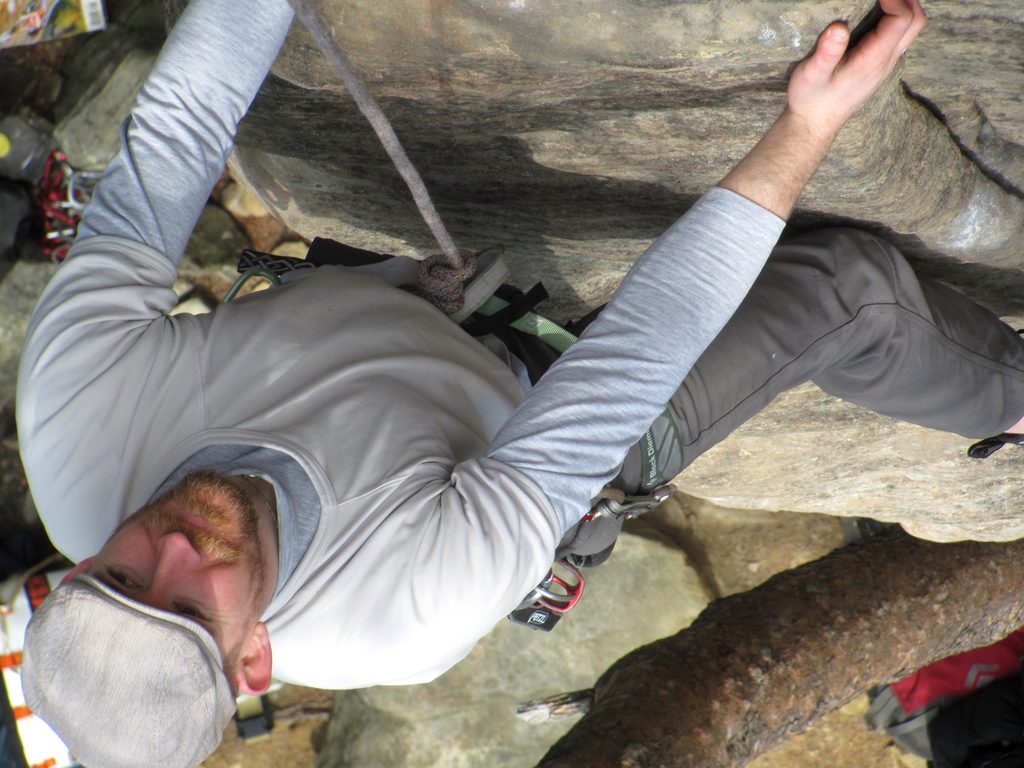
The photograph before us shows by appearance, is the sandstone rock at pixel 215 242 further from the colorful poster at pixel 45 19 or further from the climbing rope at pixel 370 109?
the climbing rope at pixel 370 109

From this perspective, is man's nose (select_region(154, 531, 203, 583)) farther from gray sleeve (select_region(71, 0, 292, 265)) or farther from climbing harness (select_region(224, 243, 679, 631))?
climbing harness (select_region(224, 243, 679, 631))

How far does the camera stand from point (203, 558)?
108cm

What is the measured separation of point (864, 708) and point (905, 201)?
3367 mm

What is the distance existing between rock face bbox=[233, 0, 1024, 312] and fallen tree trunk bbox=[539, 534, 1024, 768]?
47.5 inches

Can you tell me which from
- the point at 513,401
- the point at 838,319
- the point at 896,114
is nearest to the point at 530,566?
the point at 513,401

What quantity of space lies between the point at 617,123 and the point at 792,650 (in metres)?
1.83

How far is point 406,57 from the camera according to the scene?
4.82 ft

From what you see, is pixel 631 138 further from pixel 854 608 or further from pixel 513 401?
pixel 854 608

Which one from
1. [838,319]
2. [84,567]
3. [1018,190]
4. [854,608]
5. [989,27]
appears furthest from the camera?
[854,608]

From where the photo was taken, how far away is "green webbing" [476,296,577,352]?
167cm

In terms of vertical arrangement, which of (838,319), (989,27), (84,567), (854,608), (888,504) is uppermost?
(989,27)

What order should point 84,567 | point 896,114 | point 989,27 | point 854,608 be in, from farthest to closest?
point 854,608, point 896,114, point 989,27, point 84,567

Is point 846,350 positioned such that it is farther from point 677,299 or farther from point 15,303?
point 15,303

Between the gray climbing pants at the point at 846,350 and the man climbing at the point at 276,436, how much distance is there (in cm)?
41
